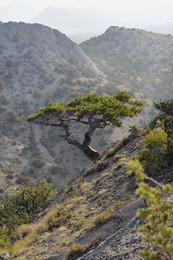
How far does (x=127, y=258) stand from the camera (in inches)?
195

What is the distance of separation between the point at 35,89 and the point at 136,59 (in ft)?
201

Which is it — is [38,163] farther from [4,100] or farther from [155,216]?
[155,216]

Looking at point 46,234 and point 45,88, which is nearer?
point 46,234

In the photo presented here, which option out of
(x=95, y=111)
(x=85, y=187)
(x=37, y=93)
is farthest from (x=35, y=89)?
(x=85, y=187)

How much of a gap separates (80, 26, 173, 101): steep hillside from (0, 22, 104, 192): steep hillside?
1230 centimetres

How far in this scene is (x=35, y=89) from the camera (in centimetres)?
7169

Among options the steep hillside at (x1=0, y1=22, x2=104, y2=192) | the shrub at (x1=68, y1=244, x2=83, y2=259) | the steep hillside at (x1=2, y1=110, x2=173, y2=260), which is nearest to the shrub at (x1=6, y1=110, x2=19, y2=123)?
the steep hillside at (x1=0, y1=22, x2=104, y2=192)

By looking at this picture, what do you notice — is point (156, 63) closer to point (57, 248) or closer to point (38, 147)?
point (38, 147)

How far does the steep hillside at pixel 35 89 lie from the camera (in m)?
45.1

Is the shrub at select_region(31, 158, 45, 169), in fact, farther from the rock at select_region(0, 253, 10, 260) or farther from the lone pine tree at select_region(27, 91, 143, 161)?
the rock at select_region(0, 253, 10, 260)

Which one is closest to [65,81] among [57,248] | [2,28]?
[2,28]

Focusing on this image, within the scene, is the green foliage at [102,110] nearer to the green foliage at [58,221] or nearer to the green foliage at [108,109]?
the green foliage at [108,109]

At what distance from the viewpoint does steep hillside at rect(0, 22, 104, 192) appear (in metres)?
45.1

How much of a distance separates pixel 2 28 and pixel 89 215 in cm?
10721
